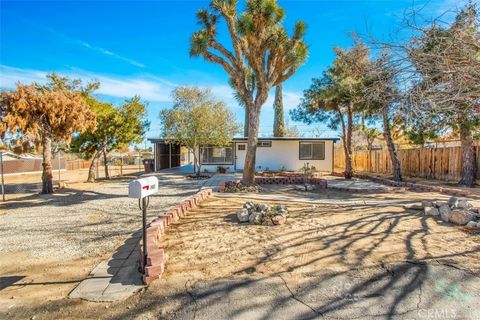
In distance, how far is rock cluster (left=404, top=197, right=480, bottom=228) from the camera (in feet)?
13.7

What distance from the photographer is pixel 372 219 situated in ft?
15.3

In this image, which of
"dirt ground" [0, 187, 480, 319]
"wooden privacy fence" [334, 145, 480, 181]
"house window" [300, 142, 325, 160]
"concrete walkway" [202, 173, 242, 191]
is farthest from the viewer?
"house window" [300, 142, 325, 160]

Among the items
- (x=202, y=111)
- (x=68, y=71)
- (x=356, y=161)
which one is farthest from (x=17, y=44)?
(x=356, y=161)

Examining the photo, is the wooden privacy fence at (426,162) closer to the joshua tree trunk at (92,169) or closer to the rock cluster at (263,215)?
the rock cluster at (263,215)

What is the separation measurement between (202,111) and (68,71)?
330 inches

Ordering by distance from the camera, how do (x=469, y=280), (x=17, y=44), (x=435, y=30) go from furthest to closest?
(x=17, y=44)
(x=435, y=30)
(x=469, y=280)

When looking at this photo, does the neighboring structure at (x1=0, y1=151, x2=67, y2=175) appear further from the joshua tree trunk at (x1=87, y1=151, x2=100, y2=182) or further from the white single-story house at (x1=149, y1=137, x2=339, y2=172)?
the white single-story house at (x1=149, y1=137, x2=339, y2=172)

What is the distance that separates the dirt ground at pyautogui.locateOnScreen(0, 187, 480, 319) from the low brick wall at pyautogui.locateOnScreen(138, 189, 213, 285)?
10 cm

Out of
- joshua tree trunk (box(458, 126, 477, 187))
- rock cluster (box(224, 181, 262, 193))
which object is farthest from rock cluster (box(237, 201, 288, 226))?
joshua tree trunk (box(458, 126, 477, 187))

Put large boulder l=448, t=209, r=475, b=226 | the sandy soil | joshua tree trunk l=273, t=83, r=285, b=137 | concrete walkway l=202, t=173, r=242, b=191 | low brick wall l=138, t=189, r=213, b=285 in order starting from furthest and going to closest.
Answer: joshua tree trunk l=273, t=83, r=285, b=137, concrete walkway l=202, t=173, r=242, b=191, large boulder l=448, t=209, r=475, b=226, the sandy soil, low brick wall l=138, t=189, r=213, b=285

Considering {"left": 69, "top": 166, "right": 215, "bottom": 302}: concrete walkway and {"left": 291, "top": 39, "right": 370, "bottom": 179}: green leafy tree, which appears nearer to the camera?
{"left": 69, "top": 166, "right": 215, "bottom": 302}: concrete walkway

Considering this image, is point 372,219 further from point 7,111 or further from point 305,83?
point 305,83

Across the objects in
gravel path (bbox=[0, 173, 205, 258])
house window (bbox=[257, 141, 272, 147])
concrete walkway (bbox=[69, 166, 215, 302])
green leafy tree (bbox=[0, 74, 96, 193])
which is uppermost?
green leafy tree (bbox=[0, 74, 96, 193])

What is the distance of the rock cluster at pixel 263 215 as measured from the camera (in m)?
4.40
